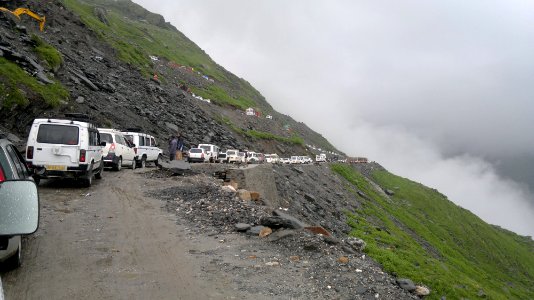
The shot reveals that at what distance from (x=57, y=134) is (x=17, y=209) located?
1348cm

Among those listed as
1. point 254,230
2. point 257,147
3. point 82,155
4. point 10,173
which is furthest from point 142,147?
point 257,147

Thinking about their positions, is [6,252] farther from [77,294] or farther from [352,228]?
[352,228]

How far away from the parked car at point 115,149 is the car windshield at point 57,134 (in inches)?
274

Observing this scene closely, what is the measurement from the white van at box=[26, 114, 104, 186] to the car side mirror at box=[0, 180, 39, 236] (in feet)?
42.9

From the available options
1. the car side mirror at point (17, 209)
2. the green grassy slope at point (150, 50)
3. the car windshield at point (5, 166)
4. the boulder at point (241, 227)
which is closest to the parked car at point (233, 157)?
the green grassy slope at point (150, 50)

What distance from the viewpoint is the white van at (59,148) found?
49.6 ft

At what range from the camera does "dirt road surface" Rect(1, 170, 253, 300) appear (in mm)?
6758

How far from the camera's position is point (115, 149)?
23.2 m

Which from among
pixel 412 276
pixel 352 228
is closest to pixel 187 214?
pixel 412 276

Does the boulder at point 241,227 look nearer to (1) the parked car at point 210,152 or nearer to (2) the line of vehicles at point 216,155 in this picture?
(2) the line of vehicles at point 216,155

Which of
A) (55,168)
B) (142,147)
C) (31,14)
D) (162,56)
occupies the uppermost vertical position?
(162,56)

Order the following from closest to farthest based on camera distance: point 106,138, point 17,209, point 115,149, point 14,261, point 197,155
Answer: point 17,209 → point 14,261 → point 106,138 → point 115,149 → point 197,155

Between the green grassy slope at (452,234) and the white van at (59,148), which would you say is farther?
the green grassy slope at (452,234)

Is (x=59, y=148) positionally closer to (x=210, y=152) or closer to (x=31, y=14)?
(x=210, y=152)
